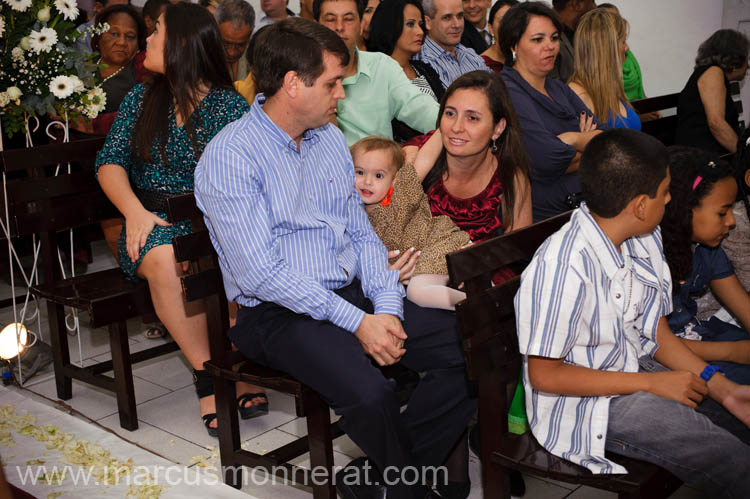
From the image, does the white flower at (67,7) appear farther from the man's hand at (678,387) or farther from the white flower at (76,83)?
the man's hand at (678,387)

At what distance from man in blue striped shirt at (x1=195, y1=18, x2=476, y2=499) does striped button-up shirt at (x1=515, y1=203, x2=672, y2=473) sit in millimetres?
425

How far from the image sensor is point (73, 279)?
10.9ft

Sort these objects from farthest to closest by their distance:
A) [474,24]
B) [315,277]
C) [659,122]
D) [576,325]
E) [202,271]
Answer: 1. [474,24]
2. [659,122]
3. [202,271]
4. [315,277]
5. [576,325]

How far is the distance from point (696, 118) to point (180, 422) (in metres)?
3.62

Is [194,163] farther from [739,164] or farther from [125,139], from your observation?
[739,164]

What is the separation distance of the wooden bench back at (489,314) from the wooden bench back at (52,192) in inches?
79.1

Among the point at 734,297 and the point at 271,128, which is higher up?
the point at 271,128

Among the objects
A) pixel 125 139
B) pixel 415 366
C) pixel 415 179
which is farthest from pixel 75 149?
pixel 415 366

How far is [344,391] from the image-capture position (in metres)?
2.19

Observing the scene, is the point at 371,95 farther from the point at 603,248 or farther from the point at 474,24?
the point at 474,24

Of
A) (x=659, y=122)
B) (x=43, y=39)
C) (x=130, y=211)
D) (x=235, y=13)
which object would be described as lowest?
(x=130, y=211)

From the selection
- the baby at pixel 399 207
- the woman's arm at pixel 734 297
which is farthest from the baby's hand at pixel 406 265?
the woman's arm at pixel 734 297

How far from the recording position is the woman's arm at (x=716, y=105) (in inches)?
191

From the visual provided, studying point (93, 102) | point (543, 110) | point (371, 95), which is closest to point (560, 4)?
point (543, 110)
